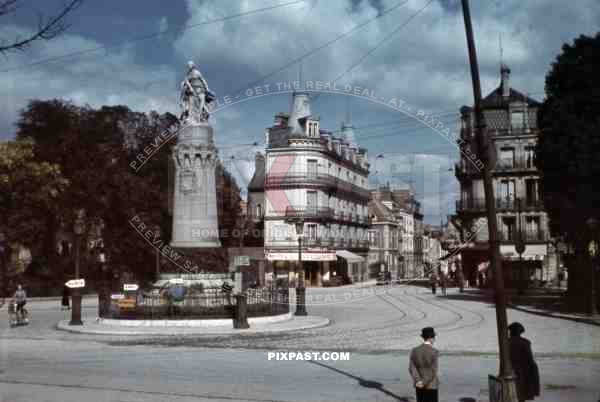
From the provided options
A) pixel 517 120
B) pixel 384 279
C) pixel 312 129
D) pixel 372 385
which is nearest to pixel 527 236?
pixel 517 120

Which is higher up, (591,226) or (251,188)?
(251,188)

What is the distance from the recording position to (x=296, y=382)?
1128 centimetres

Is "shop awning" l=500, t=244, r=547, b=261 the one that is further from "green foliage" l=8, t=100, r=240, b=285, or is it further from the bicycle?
the bicycle

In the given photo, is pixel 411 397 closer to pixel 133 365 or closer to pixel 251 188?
pixel 133 365

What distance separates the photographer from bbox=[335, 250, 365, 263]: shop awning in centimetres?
6020

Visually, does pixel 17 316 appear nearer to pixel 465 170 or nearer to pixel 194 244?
pixel 194 244

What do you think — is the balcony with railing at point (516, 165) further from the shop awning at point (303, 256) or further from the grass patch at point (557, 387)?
the grass patch at point (557, 387)

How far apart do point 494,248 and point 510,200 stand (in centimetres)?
4890

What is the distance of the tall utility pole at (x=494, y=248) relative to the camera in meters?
7.93

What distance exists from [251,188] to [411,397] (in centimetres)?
5696

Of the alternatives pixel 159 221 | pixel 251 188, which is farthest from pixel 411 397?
pixel 251 188

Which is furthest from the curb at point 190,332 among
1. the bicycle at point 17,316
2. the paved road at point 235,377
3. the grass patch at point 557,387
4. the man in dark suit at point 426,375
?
the man in dark suit at point 426,375

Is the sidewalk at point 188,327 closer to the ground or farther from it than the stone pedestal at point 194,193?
closer to the ground

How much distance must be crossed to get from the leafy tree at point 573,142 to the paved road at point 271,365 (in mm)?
7863
